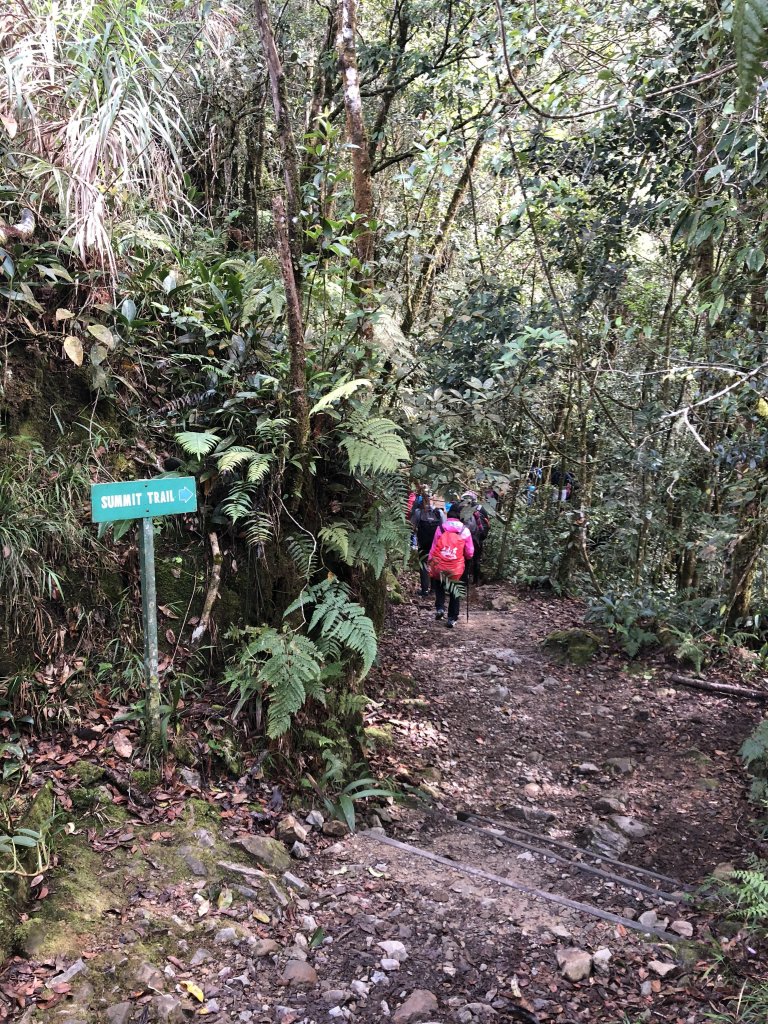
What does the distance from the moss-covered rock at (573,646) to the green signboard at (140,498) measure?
5.65m

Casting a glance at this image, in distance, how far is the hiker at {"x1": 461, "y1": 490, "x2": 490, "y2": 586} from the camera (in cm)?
478

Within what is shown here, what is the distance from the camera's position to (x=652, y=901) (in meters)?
3.97

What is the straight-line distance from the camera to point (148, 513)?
357 cm

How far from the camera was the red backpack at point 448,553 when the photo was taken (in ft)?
26.8

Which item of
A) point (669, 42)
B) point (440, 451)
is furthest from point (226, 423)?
point (669, 42)

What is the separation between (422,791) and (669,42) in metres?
6.65

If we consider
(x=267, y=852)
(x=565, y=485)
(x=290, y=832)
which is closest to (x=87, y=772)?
(x=267, y=852)

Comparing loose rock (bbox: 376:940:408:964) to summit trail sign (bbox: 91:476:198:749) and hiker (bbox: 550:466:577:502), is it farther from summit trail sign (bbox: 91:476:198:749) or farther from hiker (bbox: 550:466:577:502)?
hiker (bbox: 550:466:577:502)

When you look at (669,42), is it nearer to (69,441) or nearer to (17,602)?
(69,441)

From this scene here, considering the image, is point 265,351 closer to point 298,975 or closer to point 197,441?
point 197,441

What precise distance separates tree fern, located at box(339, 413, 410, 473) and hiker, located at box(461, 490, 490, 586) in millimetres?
709

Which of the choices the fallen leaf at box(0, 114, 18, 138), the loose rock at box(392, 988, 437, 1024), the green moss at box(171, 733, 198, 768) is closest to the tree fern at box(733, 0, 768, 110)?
the loose rock at box(392, 988, 437, 1024)

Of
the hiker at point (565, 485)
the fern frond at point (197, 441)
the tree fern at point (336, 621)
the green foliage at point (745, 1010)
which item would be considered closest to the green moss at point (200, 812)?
the tree fern at point (336, 621)

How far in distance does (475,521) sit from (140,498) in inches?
258
